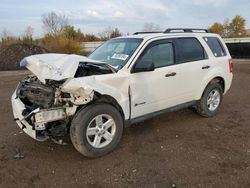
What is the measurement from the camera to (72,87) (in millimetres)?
3518

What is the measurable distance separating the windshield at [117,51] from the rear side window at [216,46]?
1.85 metres

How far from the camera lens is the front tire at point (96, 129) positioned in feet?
12.1

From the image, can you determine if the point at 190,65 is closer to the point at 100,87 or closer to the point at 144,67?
the point at 144,67

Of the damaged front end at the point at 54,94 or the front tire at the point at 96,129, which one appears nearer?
the damaged front end at the point at 54,94

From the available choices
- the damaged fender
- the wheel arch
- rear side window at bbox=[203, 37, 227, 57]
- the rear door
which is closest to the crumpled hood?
the damaged fender

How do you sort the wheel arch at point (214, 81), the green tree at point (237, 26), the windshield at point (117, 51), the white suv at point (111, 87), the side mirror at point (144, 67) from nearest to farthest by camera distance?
1. the white suv at point (111, 87)
2. the side mirror at point (144, 67)
3. the windshield at point (117, 51)
4. the wheel arch at point (214, 81)
5. the green tree at point (237, 26)

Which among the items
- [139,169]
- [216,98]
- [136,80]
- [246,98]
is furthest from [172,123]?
[246,98]

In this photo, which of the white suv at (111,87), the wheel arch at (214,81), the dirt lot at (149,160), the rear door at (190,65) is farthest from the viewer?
the wheel arch at (214,81)

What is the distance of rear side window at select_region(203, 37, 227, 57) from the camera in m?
5.67

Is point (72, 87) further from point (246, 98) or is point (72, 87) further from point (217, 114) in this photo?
point (246, 98)

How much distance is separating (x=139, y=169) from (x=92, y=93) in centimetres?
123

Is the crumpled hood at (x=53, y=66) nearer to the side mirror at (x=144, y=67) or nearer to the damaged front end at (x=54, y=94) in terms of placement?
the damaged front end at (x=54, y=94)

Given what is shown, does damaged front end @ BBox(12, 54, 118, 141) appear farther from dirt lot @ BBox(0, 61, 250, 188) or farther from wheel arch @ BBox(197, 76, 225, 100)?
wheel arch @ BBox(197, 76, 225, 100)

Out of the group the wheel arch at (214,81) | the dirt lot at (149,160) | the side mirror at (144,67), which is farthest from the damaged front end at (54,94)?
the wheel arch at (214,81)
